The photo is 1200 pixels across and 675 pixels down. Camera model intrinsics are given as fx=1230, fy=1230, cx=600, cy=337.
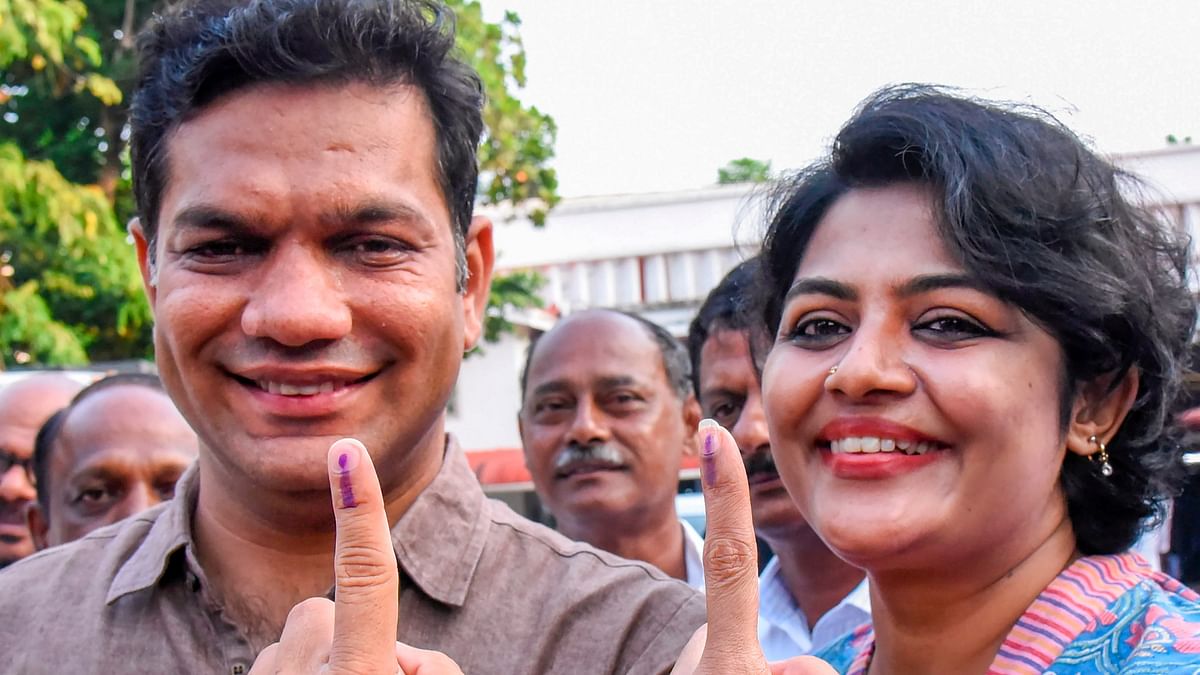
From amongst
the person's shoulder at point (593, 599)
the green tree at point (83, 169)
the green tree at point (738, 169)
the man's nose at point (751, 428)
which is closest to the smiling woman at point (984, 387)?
the person's shoulder at point (593, 599)

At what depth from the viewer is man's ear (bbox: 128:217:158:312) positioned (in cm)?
225

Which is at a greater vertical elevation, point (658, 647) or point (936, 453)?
point (936, 453)

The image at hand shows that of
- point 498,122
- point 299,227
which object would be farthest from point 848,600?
point 498,122

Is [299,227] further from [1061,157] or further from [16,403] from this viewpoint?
[16,403]

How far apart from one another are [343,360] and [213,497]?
0.42 meters

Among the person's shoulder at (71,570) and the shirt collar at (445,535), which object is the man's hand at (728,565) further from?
the person's shoulder at (71,570)

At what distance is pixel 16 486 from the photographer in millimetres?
4535

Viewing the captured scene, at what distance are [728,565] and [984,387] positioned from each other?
27.9 inches

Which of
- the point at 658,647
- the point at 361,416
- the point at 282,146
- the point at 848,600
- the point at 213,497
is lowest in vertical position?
the point at 848,600

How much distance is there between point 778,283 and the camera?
96.6 inches

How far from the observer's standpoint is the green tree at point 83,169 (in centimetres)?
834

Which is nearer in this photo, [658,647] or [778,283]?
[658,647]

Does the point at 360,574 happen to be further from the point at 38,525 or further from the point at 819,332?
the point at 38,525

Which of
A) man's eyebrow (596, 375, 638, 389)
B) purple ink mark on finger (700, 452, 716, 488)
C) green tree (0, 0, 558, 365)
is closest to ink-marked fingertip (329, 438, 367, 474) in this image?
purple ink mark on finger (700, 452, 716, 488)
